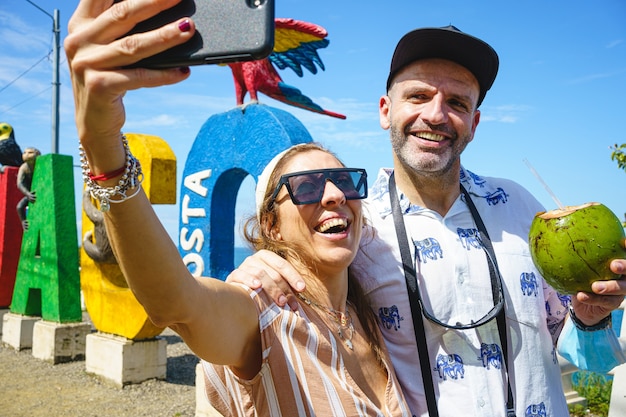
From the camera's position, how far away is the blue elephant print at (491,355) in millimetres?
2178

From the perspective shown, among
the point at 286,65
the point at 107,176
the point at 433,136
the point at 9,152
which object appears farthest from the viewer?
the point at 9,152

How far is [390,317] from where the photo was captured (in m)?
2.24

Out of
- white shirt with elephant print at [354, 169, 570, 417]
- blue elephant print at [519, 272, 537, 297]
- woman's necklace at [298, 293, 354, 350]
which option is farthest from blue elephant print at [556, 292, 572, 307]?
woman's necklace at [298, 293, 354, 350]

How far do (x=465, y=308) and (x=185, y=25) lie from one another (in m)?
1.66

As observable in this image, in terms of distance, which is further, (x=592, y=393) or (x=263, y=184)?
(x=592, y=393)

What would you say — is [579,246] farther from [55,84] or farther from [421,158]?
[55,84]

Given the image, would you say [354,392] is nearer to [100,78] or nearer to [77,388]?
[100,78]

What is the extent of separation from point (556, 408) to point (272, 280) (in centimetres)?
137

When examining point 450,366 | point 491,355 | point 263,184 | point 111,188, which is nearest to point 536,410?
point 491,355

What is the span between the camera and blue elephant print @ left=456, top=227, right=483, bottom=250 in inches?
93.0

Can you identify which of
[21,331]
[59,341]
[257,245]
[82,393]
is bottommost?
[82,393]

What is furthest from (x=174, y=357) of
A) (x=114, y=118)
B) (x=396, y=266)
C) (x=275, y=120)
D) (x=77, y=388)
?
(x=114, y=118)

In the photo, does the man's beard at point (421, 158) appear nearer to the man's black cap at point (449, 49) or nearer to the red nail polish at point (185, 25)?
the man's black cap at point (449, 49)

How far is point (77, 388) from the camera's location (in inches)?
275
